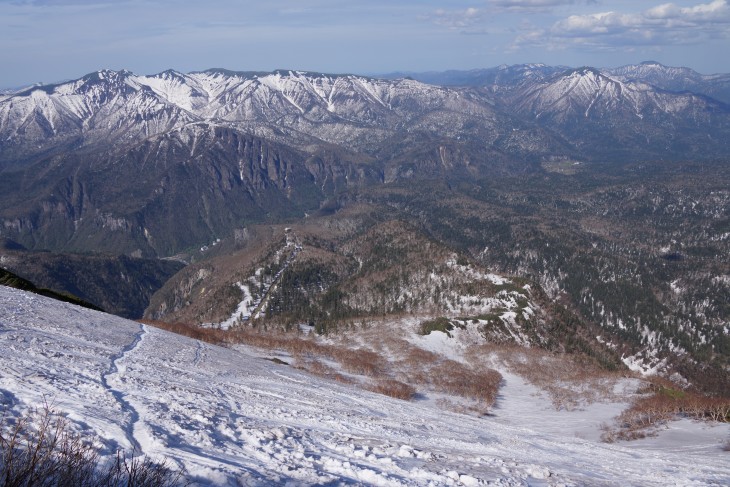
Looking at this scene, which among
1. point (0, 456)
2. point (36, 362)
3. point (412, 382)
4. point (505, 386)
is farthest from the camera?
point (505, 386)

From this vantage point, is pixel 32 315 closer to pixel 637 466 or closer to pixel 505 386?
pixel 637 466

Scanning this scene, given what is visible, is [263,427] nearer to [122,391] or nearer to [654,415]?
[122,391]

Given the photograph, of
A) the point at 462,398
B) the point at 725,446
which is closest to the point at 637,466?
the point at 725,446

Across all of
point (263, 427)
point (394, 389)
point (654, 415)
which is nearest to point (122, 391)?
point (263, 427)

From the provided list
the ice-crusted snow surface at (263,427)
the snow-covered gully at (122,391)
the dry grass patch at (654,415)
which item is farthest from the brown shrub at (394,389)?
the snow-covered gully at (122,391)

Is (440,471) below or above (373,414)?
above

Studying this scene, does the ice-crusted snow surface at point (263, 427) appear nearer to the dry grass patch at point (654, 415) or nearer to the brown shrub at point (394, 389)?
the dry grass patch at point (654, 415)

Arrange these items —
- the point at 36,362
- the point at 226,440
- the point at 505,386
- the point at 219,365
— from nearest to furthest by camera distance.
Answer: the point at 226,440 → the point at 36,362 → the point at 219,365 → the point at 505,386
